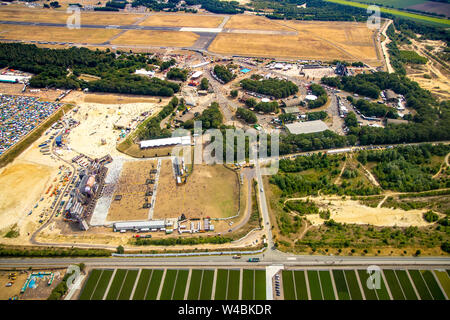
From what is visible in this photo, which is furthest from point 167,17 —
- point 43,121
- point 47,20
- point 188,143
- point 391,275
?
point 391,275

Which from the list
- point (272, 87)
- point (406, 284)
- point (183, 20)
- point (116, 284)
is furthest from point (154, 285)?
point (183, 20)

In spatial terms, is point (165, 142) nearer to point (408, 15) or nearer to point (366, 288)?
point (366, 288)

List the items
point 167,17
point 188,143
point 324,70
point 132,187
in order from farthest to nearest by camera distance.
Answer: point 167,17 → point 324,70 → point 188,143 → point 132,187

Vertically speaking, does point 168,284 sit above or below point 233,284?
below

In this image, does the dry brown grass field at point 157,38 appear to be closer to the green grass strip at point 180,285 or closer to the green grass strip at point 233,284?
the green grass strip at point 180,285

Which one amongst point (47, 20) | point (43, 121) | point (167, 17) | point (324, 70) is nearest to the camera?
point (43, 121)

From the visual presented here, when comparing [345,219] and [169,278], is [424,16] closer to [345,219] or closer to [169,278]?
[345,219]

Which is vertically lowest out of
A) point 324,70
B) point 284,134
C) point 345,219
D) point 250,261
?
point 250,261
